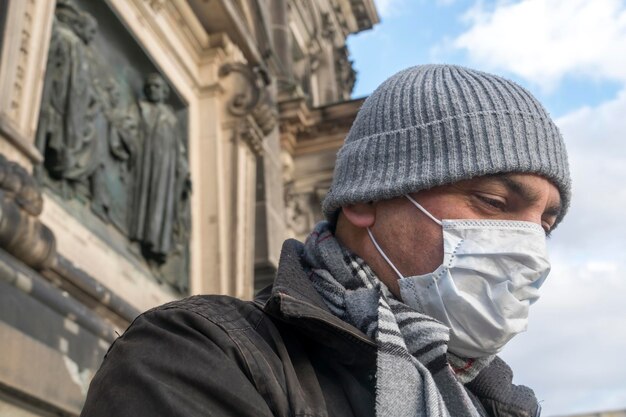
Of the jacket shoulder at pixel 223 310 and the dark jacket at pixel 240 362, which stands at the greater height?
the jacket shoulder at pixel 223 310

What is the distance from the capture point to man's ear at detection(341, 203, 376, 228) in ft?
7.16

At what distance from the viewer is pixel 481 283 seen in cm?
216

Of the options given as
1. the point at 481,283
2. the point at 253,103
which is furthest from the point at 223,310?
the point at 253,103

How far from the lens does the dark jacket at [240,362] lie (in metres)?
1.45

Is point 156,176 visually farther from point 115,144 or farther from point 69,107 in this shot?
point 69,107

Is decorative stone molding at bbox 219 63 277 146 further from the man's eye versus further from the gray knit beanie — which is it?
the man's eye

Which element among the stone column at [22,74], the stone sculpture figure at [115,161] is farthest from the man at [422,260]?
the stone sculpture figure at [115,161]

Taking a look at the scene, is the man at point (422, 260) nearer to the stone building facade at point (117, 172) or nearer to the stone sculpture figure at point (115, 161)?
the stone building facade at point (117, 172)

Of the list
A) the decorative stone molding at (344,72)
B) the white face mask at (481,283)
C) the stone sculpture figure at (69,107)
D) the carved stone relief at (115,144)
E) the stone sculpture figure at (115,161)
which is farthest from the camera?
the decorative stone molding at (344,72)

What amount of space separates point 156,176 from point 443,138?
5.10m

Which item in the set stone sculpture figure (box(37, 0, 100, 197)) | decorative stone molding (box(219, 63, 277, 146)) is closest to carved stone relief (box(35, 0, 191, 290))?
stone sculpture figure (box(37, 0, 100, 197))

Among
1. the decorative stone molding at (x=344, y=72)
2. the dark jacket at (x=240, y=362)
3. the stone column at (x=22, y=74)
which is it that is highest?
the decorative stone molding at (x=344, y=72)

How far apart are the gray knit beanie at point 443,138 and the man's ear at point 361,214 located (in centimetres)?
3

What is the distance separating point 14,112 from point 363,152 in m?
3.08
